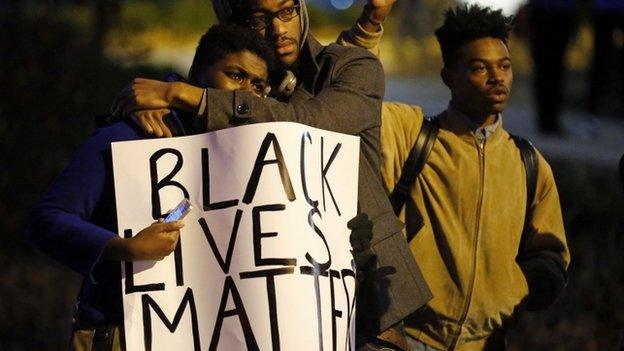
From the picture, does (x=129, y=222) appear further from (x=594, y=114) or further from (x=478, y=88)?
(x=594, y=114)

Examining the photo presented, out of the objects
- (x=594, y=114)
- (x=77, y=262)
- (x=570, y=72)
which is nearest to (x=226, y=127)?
(x=77, y=262)

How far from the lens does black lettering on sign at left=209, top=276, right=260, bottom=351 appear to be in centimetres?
489

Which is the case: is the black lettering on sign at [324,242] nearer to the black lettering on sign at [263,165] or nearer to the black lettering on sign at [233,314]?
the black lettering on sign at [263,165]

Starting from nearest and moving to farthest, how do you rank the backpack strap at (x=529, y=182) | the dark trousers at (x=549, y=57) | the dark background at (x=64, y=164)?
the backpack strap at (x=529, y=182) < the dark background at (x=64, y=164) < the dark trousers at (x=549, y=57)

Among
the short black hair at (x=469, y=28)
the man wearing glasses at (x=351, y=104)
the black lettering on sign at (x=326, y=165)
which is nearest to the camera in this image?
the black lettering on sign at (x=326, y=165)

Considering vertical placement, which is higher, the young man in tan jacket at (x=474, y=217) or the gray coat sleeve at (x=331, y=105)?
→ the gray coat sleeve at (x=331, y=105)

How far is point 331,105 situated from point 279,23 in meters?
0.30

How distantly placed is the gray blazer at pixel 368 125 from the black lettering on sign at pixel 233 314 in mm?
542

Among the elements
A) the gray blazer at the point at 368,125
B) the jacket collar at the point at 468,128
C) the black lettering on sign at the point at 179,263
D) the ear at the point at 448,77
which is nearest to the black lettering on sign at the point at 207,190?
the black lettering on sign at the point at 179,263

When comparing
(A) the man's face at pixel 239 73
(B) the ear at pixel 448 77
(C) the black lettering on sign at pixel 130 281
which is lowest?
(C) the black lettering on sign at pixel 130 281

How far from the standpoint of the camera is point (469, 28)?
6367mm

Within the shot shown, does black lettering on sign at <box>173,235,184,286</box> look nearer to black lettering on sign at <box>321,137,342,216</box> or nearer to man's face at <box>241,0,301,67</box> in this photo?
black lettering on sign at <box>321,137,342,216</box>

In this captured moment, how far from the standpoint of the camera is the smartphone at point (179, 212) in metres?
4.91

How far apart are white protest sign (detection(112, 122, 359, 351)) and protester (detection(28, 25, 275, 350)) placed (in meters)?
0.06
